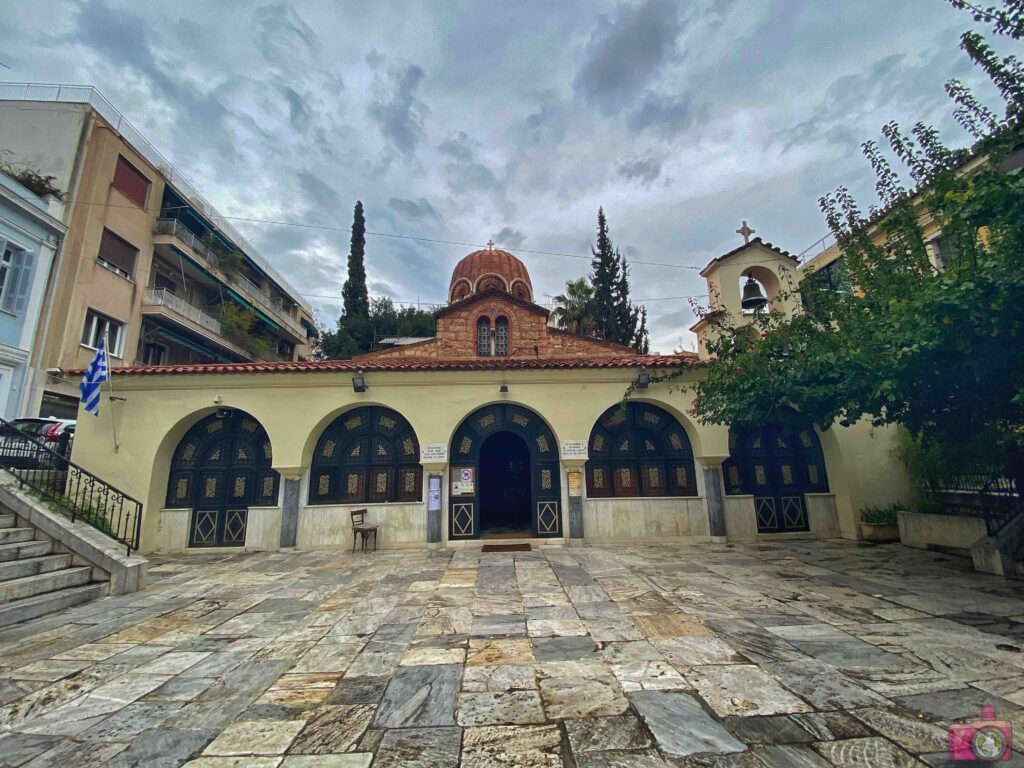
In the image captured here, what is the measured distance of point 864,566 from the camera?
23.3 ft

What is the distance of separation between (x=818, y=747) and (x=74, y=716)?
508 cm

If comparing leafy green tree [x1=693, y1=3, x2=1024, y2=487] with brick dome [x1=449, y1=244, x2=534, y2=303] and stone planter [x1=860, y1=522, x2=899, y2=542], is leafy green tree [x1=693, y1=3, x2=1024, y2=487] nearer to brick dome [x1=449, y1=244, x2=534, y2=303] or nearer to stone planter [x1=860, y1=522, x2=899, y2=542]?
stone planter [x1=860, y1=522, x2=899, y2=542]

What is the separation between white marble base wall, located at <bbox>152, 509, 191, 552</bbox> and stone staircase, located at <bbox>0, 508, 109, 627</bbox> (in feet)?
10.8

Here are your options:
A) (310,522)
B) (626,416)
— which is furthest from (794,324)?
Answer: (310,522)

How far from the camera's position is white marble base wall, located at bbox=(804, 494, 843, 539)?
986 cm

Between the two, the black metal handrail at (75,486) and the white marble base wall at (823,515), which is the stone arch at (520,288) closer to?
the white marble base wall at (823,515)

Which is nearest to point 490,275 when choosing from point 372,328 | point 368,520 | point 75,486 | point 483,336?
point 483,336

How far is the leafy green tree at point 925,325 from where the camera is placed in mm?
4426

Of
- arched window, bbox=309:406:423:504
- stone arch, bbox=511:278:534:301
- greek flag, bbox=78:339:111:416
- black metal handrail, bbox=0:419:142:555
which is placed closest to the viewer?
black metal handrail, bbox=0:419:142:555

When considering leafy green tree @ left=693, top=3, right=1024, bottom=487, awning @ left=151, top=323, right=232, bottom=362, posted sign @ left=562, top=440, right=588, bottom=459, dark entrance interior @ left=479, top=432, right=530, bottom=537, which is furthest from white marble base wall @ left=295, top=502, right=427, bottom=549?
awning @ left=151, top=323, right=232, bottom=362

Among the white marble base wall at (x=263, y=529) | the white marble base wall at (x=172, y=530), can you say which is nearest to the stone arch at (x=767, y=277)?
the white marble base wall at (x=263, y=529)

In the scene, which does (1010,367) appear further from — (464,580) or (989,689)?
(464,580)

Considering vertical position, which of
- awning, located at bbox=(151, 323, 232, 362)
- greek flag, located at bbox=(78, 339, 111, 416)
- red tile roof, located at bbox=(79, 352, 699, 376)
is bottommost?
greek flag, located at bbox=(78, 339, 111, 416)

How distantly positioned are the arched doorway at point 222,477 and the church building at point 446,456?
0.10 feet
